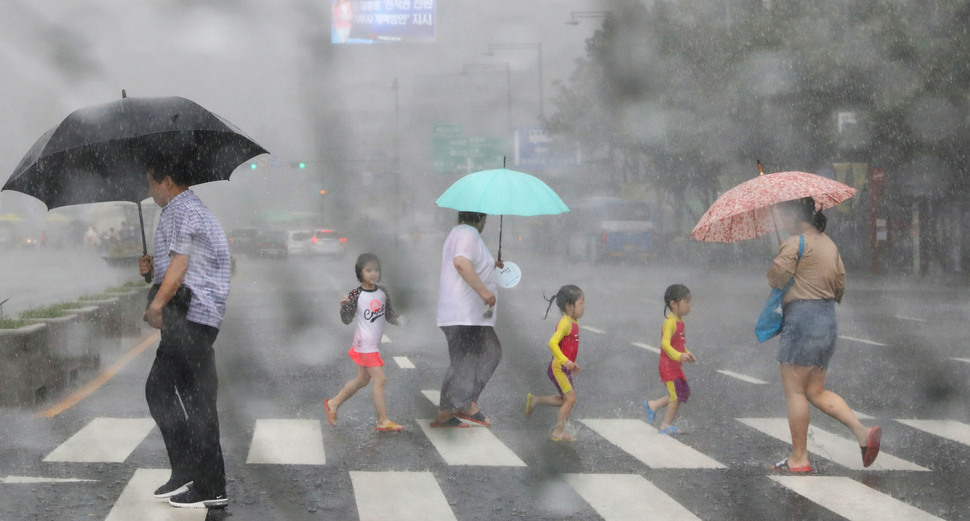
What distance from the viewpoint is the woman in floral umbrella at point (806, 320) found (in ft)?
16.9

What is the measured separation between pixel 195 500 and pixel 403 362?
5.20m

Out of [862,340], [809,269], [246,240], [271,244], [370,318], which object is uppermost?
[809,269]

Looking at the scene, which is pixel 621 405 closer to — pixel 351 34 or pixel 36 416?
pixel 36 416

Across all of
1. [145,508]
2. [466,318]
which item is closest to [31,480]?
[145,508]

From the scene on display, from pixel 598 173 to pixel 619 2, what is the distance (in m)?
9.21

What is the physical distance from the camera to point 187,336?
4320 mm

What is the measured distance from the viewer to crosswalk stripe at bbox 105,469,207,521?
14.0 feet

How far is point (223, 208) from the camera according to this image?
1727cm

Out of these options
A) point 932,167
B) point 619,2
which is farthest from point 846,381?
point 619,2

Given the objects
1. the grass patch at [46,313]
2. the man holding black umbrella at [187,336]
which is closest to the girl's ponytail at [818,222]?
the man holding black umbrella at [187,336]

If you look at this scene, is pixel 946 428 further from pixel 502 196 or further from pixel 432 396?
pixel 432 396

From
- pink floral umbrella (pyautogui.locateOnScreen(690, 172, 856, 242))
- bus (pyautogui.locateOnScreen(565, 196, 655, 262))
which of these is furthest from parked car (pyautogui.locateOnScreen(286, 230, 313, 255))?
pink floral umbrella (pyautogui.locateOnScreen(690, 172, 856, 242))

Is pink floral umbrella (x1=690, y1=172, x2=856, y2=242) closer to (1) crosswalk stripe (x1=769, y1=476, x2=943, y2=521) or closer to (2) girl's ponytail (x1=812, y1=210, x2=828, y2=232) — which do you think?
(2) girl's ponytail (x1=812, y1=210, x2=828, y2=232)

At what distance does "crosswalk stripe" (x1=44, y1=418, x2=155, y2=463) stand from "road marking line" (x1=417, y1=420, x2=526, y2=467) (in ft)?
4.65
